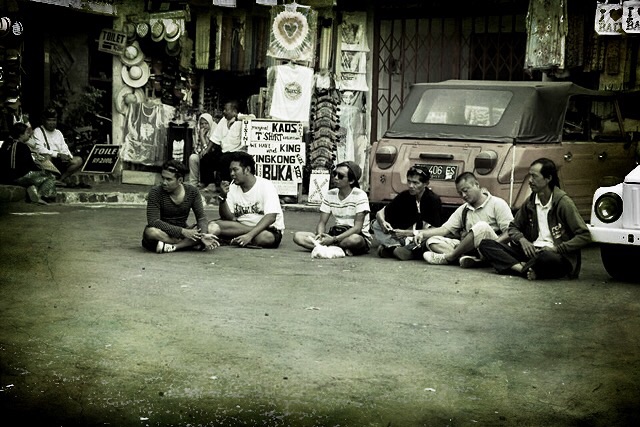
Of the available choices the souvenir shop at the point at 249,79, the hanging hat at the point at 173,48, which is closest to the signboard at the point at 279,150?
the souvenir shop at the point at 249,79

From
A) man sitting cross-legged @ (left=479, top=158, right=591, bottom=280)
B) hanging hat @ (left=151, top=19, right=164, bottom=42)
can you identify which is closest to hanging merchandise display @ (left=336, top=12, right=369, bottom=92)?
hanging hat @ (left=151, top=19, right=164, bottom=42)

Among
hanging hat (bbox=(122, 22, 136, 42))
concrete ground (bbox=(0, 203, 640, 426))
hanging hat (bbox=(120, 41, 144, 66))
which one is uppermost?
hanging hat (bbox=(122, 22, 136, 42))

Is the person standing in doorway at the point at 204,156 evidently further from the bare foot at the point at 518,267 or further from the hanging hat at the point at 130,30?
the bare foot at the point at 518,267

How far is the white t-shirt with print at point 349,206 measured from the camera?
10.8 m

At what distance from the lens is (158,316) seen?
730 cm

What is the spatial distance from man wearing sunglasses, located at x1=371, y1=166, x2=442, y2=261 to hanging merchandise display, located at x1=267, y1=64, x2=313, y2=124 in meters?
5.80

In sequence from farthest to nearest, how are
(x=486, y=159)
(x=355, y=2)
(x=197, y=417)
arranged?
(x=355, y=2) < (x=486, y=159) < (x=197, y=417)

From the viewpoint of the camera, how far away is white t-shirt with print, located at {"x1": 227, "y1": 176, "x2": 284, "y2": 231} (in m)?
11.0

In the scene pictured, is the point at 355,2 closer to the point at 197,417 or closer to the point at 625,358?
the point at 625,358

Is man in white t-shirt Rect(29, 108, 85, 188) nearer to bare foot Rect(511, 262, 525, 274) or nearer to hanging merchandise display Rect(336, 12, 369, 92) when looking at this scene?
hanging merchandise display Rect(336, 12, 369, 92)

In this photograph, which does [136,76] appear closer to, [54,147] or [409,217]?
[54,147]

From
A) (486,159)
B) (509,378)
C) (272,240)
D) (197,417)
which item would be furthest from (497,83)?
(197,417)

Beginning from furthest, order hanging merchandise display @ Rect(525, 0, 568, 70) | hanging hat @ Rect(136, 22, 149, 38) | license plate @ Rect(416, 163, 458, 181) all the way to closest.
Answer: hanging hat @ Rect(136, 22, 149, 38) < hanging merchandise display @ Rect(525, 0, 568, 70) < license plate @ Rect(416, 163, 458, 181)

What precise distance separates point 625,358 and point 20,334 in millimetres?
3807
